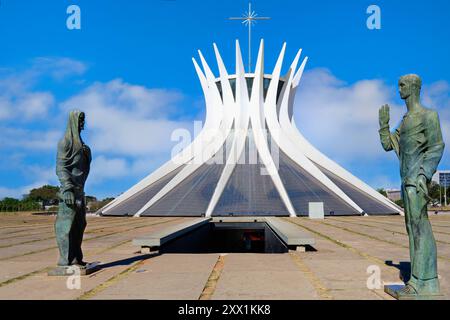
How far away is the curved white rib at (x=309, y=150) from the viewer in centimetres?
2913

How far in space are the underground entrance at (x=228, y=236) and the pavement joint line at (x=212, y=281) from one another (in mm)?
2348

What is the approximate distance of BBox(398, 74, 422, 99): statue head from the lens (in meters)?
4.54

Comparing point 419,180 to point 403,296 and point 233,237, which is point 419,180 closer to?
point 403,296

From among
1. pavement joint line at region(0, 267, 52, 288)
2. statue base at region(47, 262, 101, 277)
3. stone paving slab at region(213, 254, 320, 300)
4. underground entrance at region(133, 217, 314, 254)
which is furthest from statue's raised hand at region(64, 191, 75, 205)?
underground entrance at region(133, 217, 314, 254)

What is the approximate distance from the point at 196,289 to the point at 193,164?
25.5 metres

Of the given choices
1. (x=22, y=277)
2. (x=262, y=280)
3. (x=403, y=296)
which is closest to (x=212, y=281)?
(x=262, y=280)

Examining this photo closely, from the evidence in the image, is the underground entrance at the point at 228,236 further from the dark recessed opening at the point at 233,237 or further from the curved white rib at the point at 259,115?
Result: the curved white rib at the point at 259,115

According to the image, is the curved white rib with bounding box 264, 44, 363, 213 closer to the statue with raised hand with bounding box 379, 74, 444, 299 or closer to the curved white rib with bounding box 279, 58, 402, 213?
the curved white rib with bounding box 279, 58, 402, 213

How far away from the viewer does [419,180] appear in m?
4.36

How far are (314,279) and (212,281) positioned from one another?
4.38 feet

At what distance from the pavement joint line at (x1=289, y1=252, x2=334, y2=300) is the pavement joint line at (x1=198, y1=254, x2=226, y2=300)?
120 centimetres
